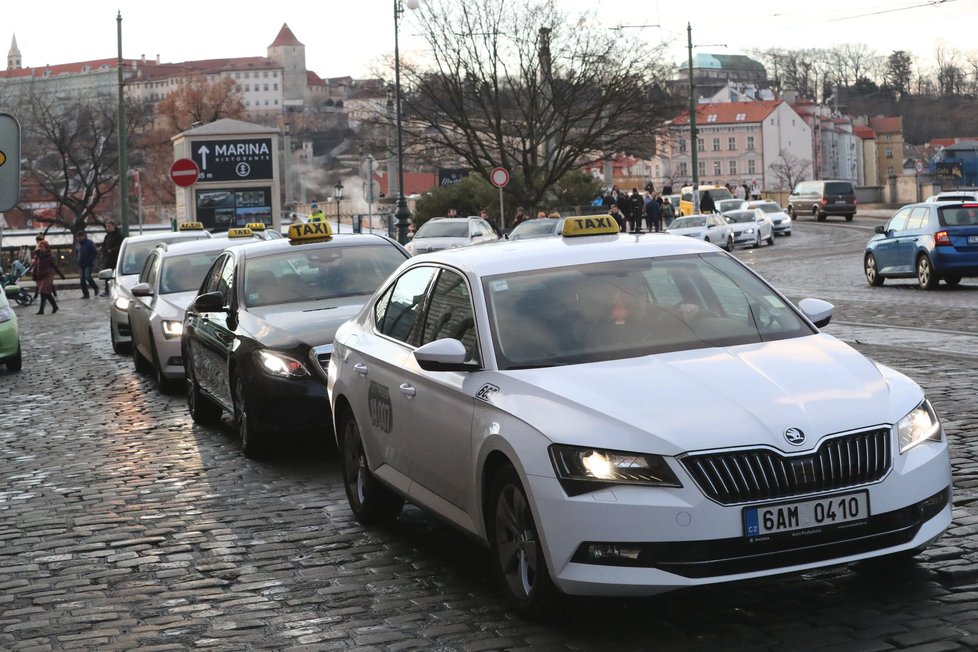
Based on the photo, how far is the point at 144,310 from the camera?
16.9 metres

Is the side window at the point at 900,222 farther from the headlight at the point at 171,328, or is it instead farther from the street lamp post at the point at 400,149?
the street lamp post at the point at 400,149

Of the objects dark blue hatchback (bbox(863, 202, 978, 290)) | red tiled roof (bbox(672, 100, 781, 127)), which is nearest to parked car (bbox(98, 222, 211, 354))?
dark blue hatchback (bbox(863, 202, 978, 290))

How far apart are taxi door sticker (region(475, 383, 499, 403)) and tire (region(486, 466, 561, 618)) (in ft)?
1.04

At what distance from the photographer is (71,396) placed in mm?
15812

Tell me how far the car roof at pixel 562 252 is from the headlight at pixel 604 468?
1.57 meters

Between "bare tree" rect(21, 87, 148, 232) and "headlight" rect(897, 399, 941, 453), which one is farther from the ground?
"bare tree" rect(21, 87, 148, 232)

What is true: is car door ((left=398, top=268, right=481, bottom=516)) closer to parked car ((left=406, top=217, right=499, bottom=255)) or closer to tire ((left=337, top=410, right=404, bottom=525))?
tire ((left=337, top=410, right=404, bottom=525))

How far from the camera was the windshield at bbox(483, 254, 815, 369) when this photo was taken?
605 cm

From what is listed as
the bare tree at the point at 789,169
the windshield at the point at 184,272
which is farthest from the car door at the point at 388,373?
the bare tree at the point at 789,169

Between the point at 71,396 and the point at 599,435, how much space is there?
11692mm

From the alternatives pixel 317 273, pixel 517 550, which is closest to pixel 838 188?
pixel 317 273

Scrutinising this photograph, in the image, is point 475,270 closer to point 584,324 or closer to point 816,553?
point 584,324

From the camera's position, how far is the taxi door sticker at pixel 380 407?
22.9 ft

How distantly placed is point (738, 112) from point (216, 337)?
5973 inches
